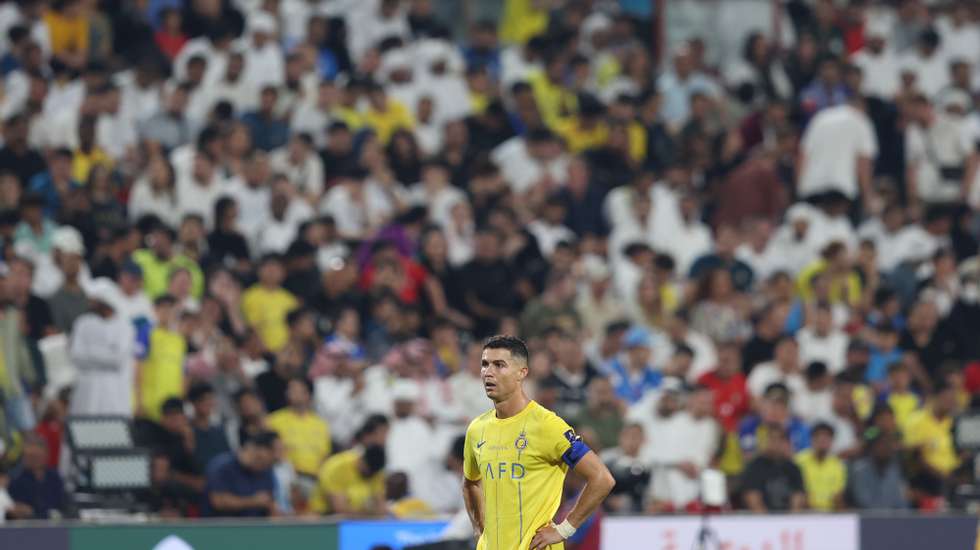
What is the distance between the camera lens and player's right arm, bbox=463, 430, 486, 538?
398 inches

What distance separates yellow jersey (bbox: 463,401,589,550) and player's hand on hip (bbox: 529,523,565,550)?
43 millimetres

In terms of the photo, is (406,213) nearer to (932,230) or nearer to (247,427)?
(247,427)

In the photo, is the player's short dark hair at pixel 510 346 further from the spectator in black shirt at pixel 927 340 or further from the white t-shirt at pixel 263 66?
the white t-shirt at pixel 263 66

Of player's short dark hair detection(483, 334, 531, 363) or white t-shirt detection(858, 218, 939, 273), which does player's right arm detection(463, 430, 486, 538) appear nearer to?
player's short dark hair detection(483, 334, 531, 363)

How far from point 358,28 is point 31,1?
11.9ft

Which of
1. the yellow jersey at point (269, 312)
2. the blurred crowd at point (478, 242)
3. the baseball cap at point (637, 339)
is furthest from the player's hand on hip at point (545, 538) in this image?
the baseball cap at point (637, 339)

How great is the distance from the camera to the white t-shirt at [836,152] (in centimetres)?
2164

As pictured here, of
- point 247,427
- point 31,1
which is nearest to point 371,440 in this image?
point 247,427

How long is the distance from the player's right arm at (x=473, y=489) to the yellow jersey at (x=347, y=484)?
5624 mm

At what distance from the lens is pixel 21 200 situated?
1738cm

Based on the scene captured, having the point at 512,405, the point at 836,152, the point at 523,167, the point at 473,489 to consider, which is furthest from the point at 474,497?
the point at 836,152

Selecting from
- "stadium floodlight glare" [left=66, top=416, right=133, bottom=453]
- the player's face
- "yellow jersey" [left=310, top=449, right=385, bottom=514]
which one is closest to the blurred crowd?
"yellow jersey" [left=310, top=449, right=385, bottom=514]

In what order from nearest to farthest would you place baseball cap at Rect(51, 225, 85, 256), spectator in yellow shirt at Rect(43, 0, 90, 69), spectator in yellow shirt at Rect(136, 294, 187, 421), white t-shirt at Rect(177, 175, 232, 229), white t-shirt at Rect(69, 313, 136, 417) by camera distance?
1. white t-shirt at Rect(69, 313, 136, 417)
2. spectator in yellow shirt at Rect(136, 294, 187, 421)
3. baseball cap at Rect(51, 225, 85, 256)
4. white t-shirt at Rect(177, 175, 232, 229)
5. spectator in yellow shirt at Rect(43, 0, 90, 69)

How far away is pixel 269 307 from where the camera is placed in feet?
58.2
